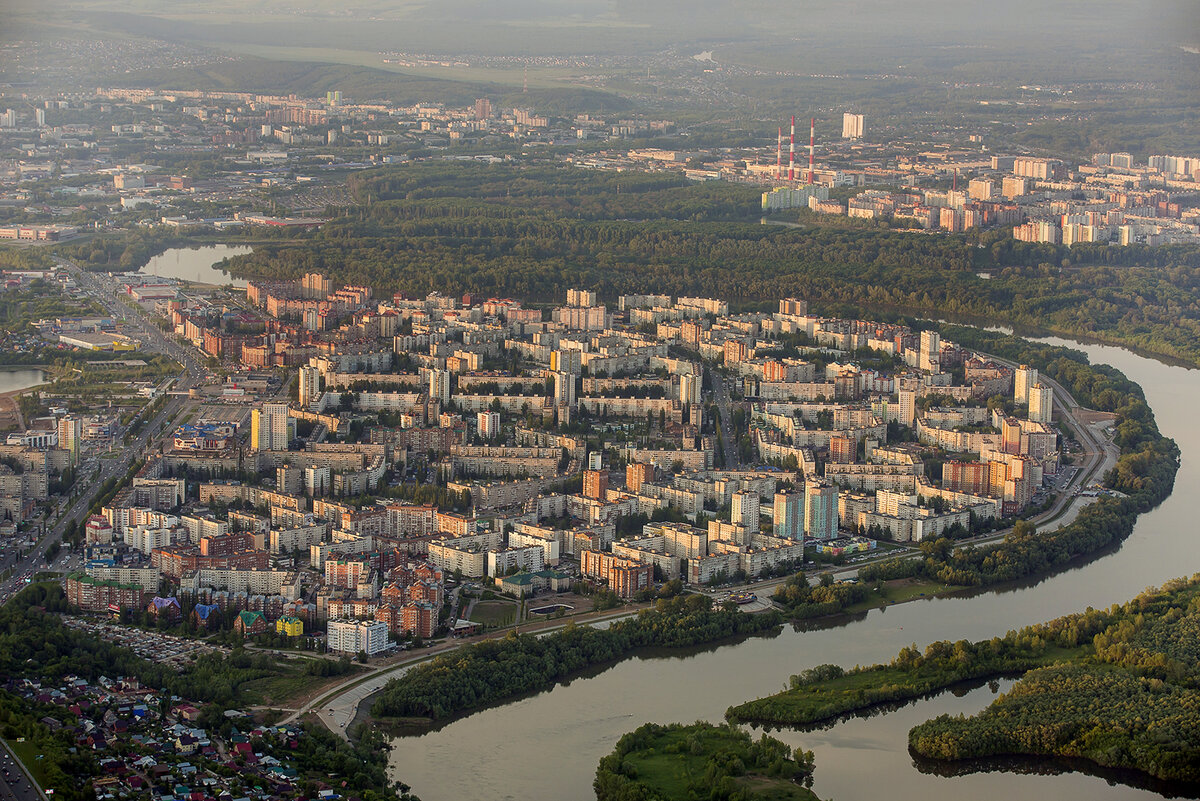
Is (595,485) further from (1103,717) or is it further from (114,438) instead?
(1103,717)

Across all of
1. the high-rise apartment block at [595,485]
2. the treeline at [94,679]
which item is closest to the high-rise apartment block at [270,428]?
the high-rise apartment block at [595,485]

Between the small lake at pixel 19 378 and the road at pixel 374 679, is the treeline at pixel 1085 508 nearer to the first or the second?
the road at pixel 374 679

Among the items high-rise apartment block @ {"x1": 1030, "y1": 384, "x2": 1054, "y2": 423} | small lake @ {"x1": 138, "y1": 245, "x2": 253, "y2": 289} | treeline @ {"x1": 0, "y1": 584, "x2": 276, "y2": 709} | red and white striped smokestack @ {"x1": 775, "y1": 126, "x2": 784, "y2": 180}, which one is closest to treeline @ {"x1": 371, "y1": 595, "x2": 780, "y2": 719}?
treeline @ {"x1": 0, "y1": 584, "x2": 276, "y2": 709}

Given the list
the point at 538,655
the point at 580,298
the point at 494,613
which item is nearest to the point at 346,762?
the point at 538,655

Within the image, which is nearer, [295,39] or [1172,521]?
[1172,521]

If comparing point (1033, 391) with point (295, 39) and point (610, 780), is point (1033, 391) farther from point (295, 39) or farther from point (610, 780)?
point (295, 39)

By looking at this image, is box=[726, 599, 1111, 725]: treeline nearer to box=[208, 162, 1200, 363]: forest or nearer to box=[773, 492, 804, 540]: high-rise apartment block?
box=[773, 492, 804, 540]: high-rise apartment block

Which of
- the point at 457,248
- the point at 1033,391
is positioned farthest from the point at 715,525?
the point at 457,248
